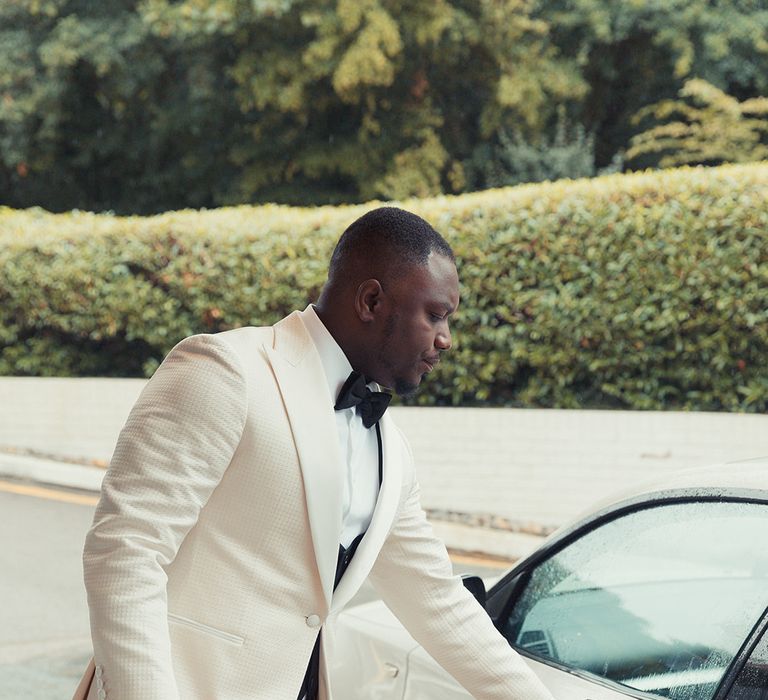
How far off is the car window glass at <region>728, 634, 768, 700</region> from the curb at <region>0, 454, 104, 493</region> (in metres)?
8.16

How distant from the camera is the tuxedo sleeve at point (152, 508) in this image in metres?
1.82

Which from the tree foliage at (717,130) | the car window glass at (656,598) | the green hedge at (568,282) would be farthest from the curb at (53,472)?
the tree foliage at (717,130)

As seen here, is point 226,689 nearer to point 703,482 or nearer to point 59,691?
point 703,482

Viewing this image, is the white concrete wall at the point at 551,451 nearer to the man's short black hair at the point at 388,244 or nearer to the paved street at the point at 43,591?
the paved street at the point at 43,591

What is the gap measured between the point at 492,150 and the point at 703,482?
17.2 m

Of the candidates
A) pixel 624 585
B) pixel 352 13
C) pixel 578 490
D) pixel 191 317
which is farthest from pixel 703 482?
pixel 352 13

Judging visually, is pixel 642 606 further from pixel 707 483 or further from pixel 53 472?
pixel 53 472

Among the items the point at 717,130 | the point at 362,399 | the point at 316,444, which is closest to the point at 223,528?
the point at 316,444

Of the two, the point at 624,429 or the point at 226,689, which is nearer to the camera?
the point at 226,689

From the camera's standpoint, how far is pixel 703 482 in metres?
2.50

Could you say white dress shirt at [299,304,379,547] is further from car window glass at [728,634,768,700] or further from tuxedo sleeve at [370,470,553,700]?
car window glass at [728,634,768,700]

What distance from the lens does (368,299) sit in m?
2.07

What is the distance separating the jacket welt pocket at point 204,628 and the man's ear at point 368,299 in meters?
0.58

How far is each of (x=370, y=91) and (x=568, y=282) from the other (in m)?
9.72
